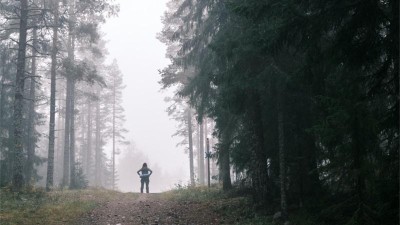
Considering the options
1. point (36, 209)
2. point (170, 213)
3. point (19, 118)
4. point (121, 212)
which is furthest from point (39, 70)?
point (170, 213)

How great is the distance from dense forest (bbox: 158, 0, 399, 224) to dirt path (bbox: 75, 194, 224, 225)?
83.7 inches

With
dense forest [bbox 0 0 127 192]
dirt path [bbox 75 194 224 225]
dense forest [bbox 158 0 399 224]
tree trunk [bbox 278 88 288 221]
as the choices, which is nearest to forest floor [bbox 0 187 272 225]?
dirt path [bbox 75 194 224 225]

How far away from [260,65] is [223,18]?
260 inches

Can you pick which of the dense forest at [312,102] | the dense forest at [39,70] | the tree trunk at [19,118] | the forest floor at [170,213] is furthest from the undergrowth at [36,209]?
the dense forest at [39,70]

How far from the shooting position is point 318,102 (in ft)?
31.0

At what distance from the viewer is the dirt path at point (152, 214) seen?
452 inches

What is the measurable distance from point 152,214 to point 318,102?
7.16 m

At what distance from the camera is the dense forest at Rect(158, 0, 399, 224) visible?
5777 mm

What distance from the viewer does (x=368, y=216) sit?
553cm

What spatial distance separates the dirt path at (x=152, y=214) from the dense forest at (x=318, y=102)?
213cm

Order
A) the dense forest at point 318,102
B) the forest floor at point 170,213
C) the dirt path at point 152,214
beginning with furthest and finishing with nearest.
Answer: the dirt path at point 152,214 → the forest floor at point 170,213 → the dense forest at point 318,102

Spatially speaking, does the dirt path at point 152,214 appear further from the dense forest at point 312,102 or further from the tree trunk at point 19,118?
the tree trunk at point 19,118

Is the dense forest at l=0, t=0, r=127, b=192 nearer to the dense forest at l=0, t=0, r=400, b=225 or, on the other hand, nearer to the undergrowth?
the dense forest at l=0, t=0, r=400, b=225

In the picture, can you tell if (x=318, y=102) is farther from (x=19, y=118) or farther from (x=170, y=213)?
(x=19, y=118)
